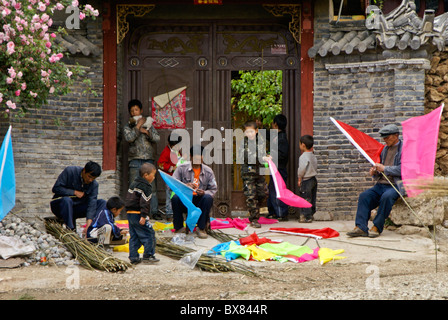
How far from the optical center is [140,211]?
24.3 ft

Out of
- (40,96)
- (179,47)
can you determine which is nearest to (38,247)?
(40,96)

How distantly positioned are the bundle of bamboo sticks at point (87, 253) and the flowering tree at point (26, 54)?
165cm

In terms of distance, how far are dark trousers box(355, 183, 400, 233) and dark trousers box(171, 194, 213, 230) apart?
6.53ft

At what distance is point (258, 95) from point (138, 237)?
595 centimetres

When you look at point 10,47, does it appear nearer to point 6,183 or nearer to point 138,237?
point 6,183

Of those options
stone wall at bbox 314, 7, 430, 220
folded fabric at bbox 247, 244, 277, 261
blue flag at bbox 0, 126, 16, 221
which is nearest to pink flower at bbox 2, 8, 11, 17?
blue flag at bbox 0, 126, 16, 221

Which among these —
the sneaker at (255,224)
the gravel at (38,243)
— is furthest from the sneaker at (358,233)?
the gravel at (38,243)

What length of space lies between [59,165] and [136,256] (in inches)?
145

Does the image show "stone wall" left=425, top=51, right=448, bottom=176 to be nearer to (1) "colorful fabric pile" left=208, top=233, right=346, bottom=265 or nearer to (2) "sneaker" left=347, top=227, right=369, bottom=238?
(2) "sneaker" left=347, top=227, right=369, bottom=238

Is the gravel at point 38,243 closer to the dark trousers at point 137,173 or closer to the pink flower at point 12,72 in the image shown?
the pink flower at point 12,72

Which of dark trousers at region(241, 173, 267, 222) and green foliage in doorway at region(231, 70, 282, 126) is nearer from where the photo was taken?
dark trousers at region(241, 173, 267, 222)

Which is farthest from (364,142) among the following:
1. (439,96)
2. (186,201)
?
(186,201)

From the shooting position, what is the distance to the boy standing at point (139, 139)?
10.8m

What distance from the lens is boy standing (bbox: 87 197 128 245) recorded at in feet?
26.3
